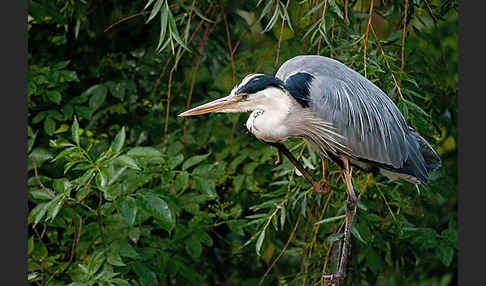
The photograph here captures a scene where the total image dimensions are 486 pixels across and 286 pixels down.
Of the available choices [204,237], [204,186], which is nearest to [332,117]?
[204,186]

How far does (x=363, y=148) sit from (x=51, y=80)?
1216 mm

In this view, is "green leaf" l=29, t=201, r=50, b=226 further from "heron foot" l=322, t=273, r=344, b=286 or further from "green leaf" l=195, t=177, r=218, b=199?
"heron foot" l=322, t=273, r=344, b=286

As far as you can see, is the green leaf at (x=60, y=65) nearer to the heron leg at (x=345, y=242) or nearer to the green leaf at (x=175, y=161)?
the green leaf at (x=175, y=161)

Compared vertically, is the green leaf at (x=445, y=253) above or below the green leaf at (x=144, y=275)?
above

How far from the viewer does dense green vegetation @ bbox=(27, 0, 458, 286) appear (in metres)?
1.85

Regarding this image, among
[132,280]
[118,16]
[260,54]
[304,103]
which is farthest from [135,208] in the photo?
[118,16]

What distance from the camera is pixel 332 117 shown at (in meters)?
1.52

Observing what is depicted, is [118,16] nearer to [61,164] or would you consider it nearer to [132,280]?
[61,164]

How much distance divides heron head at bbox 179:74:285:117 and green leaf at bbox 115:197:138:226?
502 millimetres

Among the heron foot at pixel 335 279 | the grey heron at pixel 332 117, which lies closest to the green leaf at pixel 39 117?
the grey heron at pixel 332 117

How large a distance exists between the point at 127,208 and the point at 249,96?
24.7 inches

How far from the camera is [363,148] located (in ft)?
5.21

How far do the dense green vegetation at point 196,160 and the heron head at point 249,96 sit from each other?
0.94 ft

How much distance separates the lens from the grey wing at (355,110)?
1515mm
